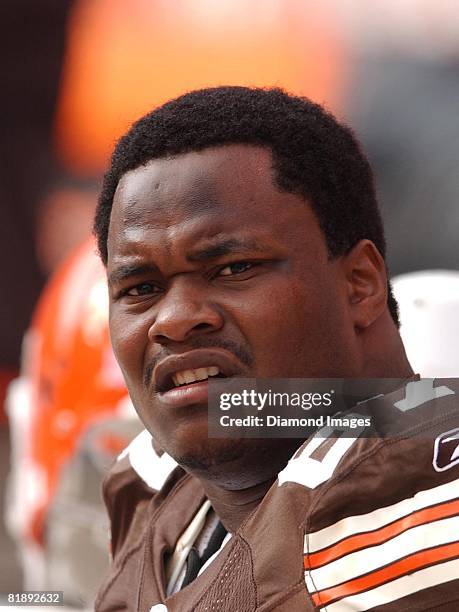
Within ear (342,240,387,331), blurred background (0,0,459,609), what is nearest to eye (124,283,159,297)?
ear (342,240,387,331)

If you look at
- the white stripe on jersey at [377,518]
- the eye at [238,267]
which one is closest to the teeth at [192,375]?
the eye at [238,267]

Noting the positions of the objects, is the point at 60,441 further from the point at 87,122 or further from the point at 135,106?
the point at 87,122

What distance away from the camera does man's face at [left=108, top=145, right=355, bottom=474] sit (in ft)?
3.83

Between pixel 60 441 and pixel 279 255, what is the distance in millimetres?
1755

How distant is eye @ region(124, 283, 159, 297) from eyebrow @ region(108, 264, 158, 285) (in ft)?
0.06

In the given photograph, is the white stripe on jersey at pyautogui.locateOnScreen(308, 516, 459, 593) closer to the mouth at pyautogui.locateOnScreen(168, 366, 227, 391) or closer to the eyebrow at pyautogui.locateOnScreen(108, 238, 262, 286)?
the mouth at pyautogui.locateOnScreen(168, 366, 227, 391)

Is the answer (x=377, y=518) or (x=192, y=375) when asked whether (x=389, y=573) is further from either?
(x=192, y=375)

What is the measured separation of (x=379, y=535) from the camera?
1.03m

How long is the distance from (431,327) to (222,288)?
88 centimetres

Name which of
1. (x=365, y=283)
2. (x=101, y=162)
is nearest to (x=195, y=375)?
(x=365, y=283)

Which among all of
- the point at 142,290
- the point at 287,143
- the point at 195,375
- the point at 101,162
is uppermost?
the point at 101,162

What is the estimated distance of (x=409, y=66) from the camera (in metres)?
3.16

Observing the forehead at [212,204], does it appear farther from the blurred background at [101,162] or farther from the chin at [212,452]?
the blurred background at [101,162]

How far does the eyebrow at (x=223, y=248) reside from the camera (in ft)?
3.86
